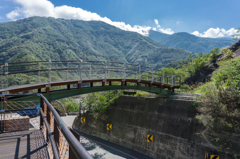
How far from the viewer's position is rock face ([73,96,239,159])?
13.4 meters

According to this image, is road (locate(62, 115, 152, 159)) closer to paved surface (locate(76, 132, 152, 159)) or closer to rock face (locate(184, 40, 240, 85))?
paved surface (locate(76, 132, 152, 159))

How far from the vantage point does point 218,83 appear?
12125 millimetres

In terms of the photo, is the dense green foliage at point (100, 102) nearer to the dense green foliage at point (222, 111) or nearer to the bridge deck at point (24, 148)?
the dense green foliage at point (222, 111)

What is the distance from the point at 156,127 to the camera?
637 inches

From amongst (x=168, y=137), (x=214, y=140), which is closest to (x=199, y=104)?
(x=214, y=140)

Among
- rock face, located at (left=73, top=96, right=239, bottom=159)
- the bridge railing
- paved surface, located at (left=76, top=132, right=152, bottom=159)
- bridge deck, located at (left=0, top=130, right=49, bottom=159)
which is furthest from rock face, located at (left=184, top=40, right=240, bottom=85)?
bridge deck, located at (left=0, top=130, right=49, bottom=159)

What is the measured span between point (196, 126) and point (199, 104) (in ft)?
6.46

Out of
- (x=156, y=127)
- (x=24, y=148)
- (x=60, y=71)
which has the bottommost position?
(x=156, y=127)

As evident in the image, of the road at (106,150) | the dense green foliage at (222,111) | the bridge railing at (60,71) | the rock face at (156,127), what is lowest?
the road at (106,150)

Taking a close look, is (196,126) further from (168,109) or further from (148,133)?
(148,133)

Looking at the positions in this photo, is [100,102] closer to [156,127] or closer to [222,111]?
[156,127]

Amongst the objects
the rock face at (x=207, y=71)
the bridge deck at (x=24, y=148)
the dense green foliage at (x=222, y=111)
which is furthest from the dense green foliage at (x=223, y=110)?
the rock face at (x=207, y=71)

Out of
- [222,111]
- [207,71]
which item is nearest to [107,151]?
[222,111]

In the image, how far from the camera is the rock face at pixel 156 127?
1341 cm
